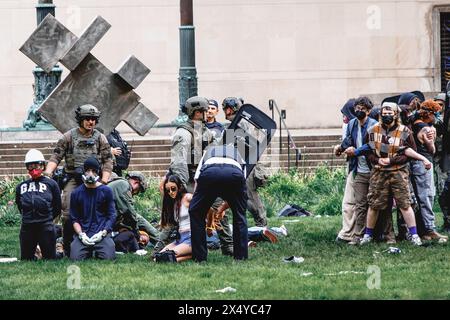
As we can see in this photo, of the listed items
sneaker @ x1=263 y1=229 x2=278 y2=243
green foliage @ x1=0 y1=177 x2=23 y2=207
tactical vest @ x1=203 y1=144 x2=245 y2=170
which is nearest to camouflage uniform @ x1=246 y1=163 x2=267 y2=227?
sneaker @ x1=263 y1=229 x2=278 y2=243

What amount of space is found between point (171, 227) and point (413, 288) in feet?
12.1

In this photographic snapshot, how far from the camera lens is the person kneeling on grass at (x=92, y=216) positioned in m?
15.9

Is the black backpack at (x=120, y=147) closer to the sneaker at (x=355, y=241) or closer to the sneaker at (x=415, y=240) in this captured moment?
the sneaker at (x=355, y=241)

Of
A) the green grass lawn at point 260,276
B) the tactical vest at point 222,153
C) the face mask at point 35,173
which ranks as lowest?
the green grass lawn at point 260,276

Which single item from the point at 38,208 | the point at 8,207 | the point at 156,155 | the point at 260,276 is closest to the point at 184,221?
the point at 38,208

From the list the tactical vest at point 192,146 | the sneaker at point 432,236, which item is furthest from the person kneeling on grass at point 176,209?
the sneaker at point 432,236

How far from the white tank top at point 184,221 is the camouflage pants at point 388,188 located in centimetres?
222

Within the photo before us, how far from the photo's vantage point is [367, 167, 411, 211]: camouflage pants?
16578 millimetres

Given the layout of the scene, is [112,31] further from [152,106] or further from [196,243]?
[196,243]

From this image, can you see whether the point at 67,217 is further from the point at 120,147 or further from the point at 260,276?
the point at 260,276

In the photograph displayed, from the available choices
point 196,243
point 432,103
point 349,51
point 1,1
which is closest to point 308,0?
point 349,51

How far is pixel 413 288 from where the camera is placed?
43.1 ft

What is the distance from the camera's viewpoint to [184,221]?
1605 centimetres

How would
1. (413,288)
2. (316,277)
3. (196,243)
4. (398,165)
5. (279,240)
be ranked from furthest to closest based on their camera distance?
(279,240)
(398,165)
(196,243)
(316,277)
(413,288)
